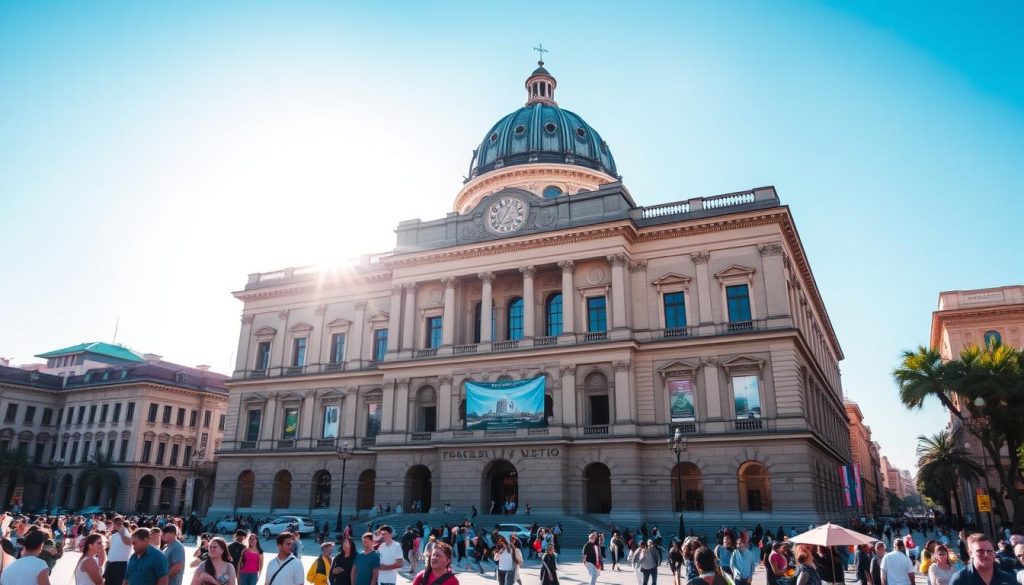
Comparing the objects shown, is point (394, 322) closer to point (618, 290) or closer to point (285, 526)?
point (285, 526)

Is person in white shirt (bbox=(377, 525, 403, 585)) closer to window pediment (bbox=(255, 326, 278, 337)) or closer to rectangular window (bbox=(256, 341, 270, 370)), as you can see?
window pediment (bbox=(255, 326, 278, 337))

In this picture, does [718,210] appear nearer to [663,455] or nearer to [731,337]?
[731,337]

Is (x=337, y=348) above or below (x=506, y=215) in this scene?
below

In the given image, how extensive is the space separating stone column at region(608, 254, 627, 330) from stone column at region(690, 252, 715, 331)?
412cm

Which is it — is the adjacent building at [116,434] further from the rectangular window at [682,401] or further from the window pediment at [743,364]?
the window pediment at [743,364]

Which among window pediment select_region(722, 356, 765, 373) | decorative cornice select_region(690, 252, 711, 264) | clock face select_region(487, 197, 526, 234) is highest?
clock face select_region(487, 197, 526, 234)

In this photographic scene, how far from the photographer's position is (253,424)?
51.1m

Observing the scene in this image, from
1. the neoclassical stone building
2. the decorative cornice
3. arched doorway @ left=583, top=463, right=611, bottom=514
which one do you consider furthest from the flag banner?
the decorative cornice

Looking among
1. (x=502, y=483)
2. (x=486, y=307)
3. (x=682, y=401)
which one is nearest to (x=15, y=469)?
(x=502, y=483)

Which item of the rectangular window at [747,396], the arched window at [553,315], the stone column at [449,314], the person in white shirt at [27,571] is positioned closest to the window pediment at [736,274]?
Result: the rectangular window at [747,396]

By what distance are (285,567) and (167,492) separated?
6668cm

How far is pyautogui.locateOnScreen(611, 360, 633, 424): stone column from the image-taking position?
123 feet

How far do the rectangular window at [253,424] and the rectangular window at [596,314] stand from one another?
2559cm

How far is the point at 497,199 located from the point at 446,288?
21.5ft
